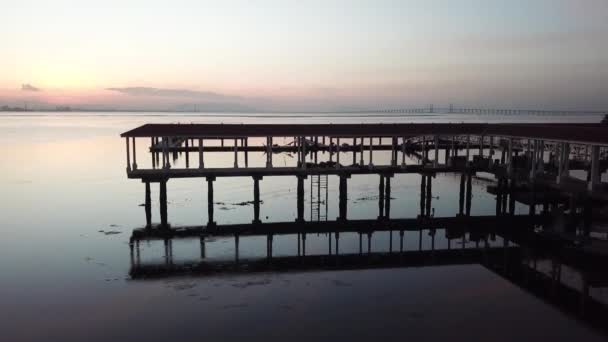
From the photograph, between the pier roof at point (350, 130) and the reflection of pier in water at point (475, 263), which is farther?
the pier roof at point (350, 130)

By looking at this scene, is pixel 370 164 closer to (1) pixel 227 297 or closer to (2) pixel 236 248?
(2) pixel 236 248

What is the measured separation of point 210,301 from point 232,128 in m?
14.3

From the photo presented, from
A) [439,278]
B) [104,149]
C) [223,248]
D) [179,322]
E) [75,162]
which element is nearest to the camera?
[179,322]

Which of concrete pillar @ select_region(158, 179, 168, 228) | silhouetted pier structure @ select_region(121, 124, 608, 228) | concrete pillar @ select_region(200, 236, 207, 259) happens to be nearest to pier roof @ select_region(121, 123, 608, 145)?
silhouetted pier structure @ select_region(121, 124, 608, 228)

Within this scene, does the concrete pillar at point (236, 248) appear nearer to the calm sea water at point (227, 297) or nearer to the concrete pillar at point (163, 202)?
the calm sea water at point (227, 297)

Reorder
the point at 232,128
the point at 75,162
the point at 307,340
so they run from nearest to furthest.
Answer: the point at 307,340 < the point at 232,128 < the point at 75,162

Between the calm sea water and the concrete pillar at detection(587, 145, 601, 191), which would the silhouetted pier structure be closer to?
the concrete pillar at detection(587, 145, 601, 191)

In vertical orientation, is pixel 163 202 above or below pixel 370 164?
below

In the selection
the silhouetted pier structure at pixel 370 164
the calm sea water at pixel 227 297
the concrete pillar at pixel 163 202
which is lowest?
the calm sea water at pixel 227 297

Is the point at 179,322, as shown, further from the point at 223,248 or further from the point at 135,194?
the point at 135,194

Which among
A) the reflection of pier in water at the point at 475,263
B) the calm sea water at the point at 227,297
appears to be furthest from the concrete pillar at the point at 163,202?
the reflection of pier in water at the point at 475,263

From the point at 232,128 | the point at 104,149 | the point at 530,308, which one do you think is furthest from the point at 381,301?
the point at 104,149

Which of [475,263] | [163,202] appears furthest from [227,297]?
[163,202]

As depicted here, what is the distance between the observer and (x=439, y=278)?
1761 centimetres
